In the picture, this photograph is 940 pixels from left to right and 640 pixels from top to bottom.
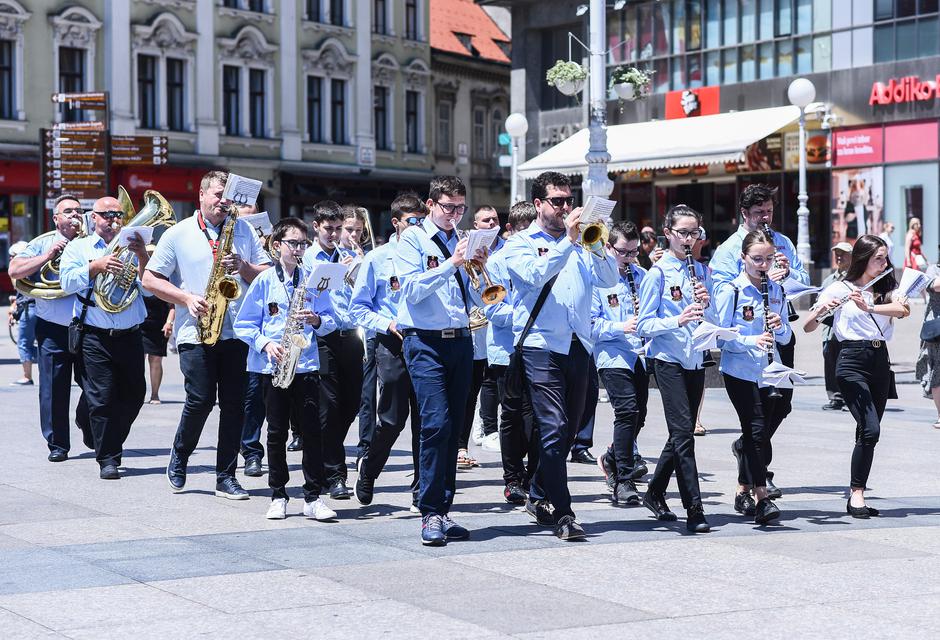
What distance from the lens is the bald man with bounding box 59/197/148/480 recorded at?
33.3 ft

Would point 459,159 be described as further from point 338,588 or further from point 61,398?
point 338,588

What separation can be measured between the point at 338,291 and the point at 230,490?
1605 millimetres

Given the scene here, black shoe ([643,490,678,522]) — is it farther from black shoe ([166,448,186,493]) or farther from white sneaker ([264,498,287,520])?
black shoe ([166,448,186,493])

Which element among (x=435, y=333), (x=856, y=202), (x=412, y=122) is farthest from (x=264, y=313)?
(x=412, y=122)

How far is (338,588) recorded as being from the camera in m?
6.55

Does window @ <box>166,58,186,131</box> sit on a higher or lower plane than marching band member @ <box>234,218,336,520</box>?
higher

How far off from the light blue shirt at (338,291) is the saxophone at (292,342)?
1.92ft

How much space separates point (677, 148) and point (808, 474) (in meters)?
22.8

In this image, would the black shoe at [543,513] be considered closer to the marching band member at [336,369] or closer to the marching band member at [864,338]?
the marching band member at [336,369]

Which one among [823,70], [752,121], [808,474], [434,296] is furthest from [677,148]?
[434,296]

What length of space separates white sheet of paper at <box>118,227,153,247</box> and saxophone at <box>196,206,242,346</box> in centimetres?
70

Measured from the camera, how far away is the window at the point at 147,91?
4056 cm

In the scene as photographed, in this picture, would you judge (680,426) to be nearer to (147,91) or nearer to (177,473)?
(177,473)

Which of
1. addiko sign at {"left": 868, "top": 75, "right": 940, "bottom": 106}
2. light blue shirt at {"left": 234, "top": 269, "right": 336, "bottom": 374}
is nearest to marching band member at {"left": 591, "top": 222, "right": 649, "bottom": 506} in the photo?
light blue shirt at {"left": 234, "top": 269, "right": 336, "bottom": 374}
